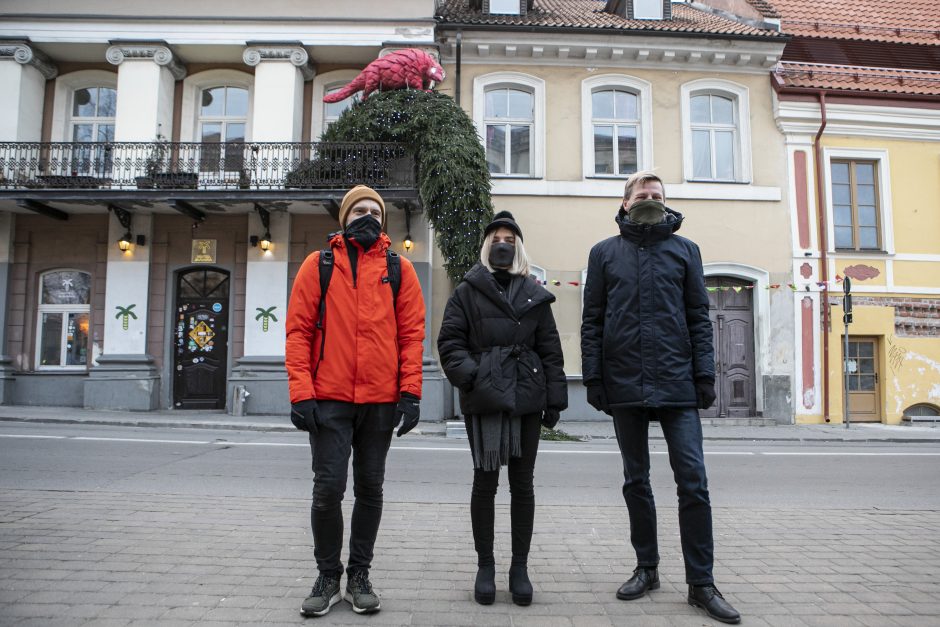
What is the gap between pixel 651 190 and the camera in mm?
3428

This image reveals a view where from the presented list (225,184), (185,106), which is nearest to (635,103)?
(225,184)

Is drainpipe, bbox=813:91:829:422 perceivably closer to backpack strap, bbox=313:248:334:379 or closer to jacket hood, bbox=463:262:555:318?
jacket hood, bbox=463:262:555:318

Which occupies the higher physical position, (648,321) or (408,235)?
(408,235)

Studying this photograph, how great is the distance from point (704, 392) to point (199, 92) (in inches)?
592

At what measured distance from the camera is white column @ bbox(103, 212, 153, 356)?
1362cm

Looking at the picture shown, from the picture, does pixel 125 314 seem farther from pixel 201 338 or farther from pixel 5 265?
pixel 5 265

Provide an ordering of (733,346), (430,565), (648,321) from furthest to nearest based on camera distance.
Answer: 1. (733,346)
2. (430,565)
3. (648,321)

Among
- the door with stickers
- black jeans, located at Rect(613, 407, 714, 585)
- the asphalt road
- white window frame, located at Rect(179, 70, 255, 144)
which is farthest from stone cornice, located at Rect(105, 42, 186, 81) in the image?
black jeans, located at Rect(613, 407, 714, 585)

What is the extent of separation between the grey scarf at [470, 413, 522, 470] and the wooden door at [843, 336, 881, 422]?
537 inches

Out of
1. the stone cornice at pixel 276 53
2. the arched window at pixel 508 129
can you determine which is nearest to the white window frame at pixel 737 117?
the arched window at pixel 508 129

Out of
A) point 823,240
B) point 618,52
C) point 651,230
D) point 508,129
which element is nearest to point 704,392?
point 651,230

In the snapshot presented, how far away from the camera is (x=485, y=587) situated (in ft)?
10.2

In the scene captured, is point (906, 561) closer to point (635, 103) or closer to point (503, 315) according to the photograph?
point (503, 315)

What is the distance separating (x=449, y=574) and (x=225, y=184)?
467 inches
